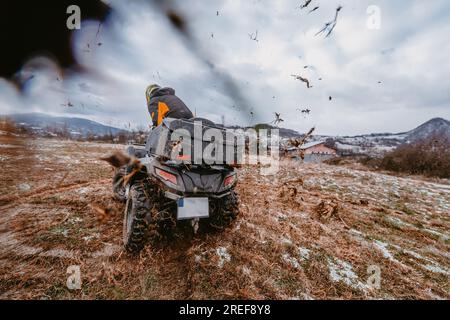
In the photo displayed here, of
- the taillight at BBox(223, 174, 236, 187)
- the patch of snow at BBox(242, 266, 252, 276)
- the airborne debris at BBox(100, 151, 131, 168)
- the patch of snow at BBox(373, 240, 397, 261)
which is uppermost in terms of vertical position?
the airborne debris at BBox(100, 151, 131, 168)

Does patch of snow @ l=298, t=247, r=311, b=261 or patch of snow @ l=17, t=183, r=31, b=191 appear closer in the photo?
patch of snow @ l=298, t=247, r=311, b=261

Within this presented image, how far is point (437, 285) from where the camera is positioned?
299 cm

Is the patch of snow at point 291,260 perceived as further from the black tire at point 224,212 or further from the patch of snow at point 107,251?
the patch of snow at point 107,251

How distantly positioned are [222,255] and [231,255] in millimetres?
141

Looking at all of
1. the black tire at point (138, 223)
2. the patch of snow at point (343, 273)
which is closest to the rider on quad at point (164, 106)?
the black tire at point (138, 223)

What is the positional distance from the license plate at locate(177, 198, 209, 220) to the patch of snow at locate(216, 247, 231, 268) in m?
0.69

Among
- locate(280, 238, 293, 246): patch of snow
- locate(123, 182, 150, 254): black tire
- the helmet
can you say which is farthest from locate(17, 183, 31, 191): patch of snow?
locate(280, 238, 293, 246): patch of snow

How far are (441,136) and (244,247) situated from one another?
2452 centimetres

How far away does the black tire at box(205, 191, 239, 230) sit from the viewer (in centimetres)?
360

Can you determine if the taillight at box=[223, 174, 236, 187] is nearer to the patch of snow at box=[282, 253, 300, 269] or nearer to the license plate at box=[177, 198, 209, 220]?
the license plate at box=[177, 198, 209, 220]

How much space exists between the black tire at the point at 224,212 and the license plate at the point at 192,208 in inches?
20.4

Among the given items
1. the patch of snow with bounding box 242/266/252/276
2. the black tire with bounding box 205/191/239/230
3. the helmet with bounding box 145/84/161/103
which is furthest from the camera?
the helmet with bounding box 145/84/161/103

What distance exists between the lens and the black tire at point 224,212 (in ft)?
11.8
